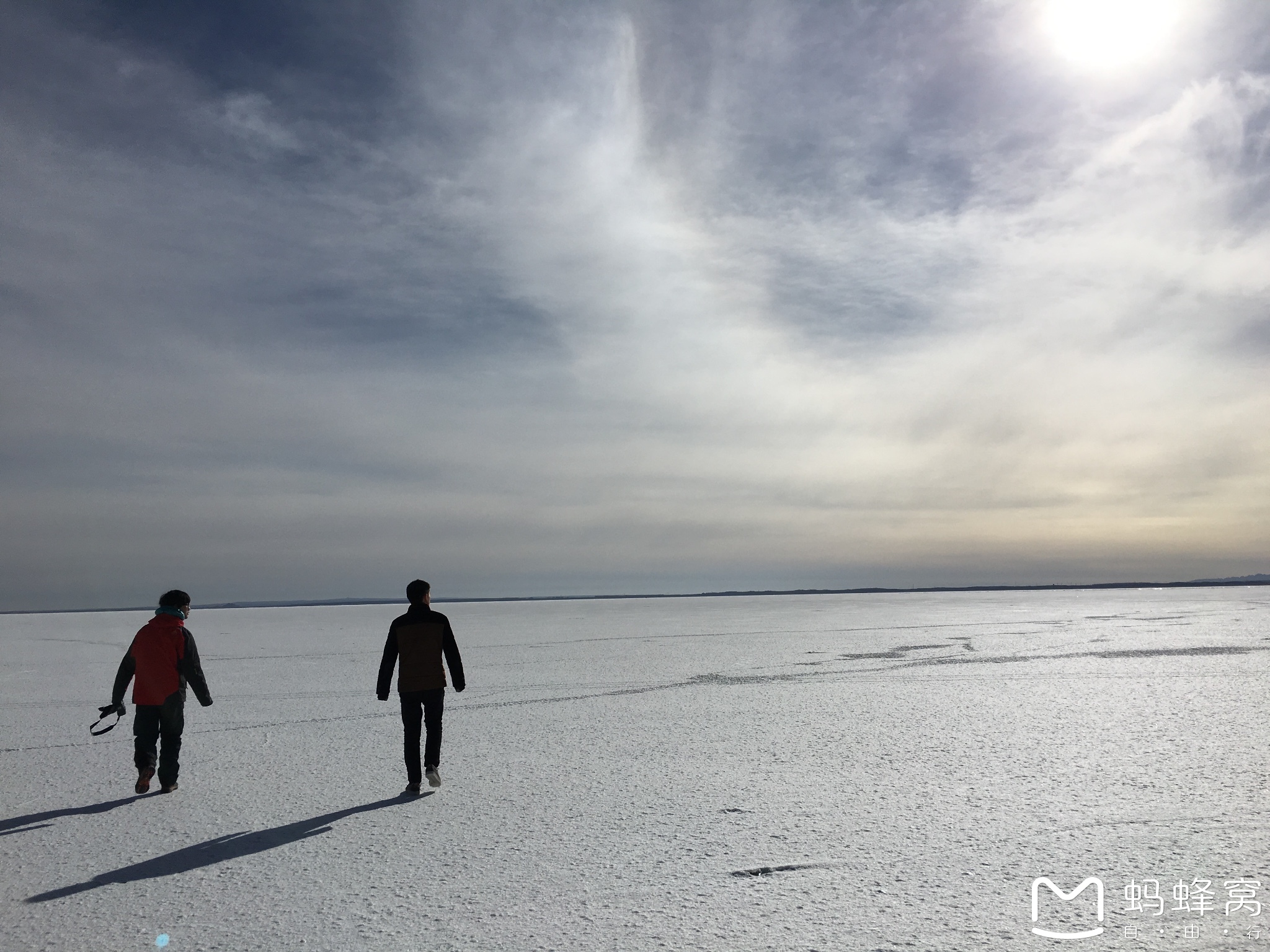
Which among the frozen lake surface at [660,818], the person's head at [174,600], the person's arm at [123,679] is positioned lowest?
the frozen lake surface at [660,818]

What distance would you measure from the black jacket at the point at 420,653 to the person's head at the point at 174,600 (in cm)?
179

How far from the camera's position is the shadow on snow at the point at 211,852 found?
4.73 m

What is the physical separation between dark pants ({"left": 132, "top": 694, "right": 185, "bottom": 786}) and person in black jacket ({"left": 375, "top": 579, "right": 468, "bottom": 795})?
166 cm

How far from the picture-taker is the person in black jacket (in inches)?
269

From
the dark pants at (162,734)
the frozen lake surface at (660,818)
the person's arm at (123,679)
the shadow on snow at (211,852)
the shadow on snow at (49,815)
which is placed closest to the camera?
the frozen lake surface at (660,818)

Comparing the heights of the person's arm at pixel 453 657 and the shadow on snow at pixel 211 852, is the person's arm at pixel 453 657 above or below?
above

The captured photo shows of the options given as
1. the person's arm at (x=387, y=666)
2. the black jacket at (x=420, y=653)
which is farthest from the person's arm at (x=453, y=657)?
the person's arm at (x=387, y=666)

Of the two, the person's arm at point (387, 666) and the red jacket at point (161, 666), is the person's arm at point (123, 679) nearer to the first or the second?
the red jacket at point (161, 666)

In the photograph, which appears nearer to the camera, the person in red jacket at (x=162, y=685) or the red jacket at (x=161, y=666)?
the person in red jacket at (x=162, y=685)

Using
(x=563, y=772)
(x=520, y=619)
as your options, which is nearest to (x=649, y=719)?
(x=563, y=772)

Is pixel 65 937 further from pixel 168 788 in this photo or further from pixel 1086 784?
pixel 1086 784

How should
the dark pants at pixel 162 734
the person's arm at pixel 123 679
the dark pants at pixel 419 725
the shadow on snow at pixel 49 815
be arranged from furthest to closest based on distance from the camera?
the person's arm at pixel 123 679
the dark pants at pixel 162 734
the dark pants at pixel 419 725
the shadow on snow at pixel 49 815

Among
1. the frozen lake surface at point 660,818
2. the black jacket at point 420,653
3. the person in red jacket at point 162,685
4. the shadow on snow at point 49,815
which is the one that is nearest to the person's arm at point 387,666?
the black jacket at point 420,653

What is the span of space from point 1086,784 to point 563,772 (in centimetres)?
396
